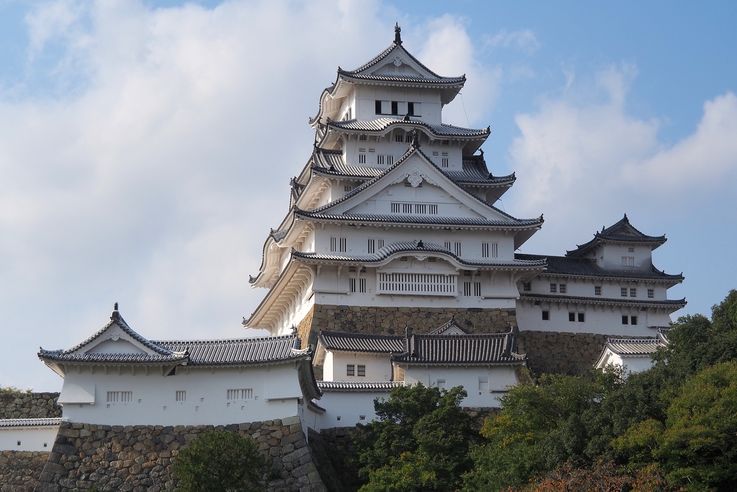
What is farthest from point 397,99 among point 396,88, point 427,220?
point 427,220

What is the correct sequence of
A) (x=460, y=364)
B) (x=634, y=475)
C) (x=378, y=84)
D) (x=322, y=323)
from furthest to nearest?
(x=378, y=84)
(x=322, y=323)
(x=460, y=364)
(x=634, y=475)

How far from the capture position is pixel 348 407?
111 ft

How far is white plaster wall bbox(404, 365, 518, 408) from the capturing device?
3481cm

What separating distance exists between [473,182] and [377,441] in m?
17.8

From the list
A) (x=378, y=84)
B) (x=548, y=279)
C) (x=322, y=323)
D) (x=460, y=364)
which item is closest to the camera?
(x=460, y=364)

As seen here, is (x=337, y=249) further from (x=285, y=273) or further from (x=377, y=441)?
(x=377, y=441)

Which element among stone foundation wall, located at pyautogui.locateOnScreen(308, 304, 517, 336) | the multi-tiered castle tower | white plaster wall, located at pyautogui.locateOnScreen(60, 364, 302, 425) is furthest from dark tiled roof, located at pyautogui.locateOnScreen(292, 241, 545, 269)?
white plaster wall, located at pyautogui.locateOnScreen(60, 364, 302, 425)

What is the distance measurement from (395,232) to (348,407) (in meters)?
10.9

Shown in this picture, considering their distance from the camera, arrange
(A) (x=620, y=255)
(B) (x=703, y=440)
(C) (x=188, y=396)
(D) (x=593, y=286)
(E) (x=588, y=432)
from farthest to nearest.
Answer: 1. (A) (x=620, y=255)
2. (D) (x=593, y=286)
3. (C) (x=188, y=396)
4. (E) (x=588, y=432)
5. (B) (x=703, y=440)

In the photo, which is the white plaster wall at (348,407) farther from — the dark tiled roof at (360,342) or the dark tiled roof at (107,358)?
the dark tiled roof at (107,358)

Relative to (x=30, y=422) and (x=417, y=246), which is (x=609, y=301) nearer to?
(x=417, y=246)

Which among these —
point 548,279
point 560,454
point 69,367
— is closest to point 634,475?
point 560,454

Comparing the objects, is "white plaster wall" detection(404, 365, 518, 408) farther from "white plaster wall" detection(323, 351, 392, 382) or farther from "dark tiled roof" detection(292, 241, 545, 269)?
"dark tiled roof" detection(292, 241, 545, 269)

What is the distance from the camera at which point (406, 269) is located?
4259cm
